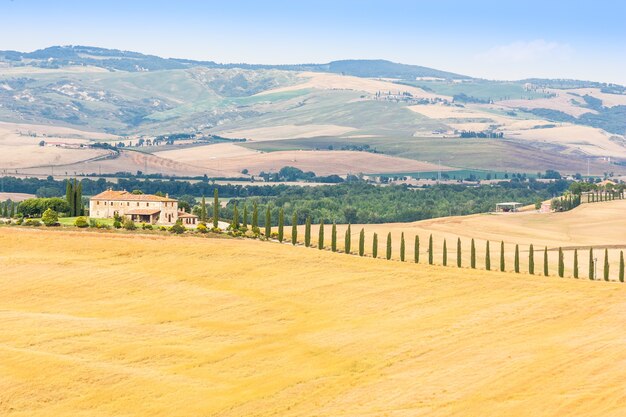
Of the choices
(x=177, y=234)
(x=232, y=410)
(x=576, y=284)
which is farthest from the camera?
(x=177, y=234)

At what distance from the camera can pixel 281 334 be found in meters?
89.3

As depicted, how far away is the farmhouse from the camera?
145 m

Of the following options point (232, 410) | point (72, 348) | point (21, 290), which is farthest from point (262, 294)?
point (232, 410)

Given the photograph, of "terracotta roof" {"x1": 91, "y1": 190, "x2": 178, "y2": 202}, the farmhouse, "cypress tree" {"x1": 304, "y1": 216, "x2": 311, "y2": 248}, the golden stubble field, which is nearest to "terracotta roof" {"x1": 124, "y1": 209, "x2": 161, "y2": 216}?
the farmhouse

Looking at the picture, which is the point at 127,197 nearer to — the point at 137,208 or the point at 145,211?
the point at 137,208

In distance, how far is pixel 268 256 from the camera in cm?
11875

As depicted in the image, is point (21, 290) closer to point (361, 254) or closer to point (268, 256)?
point (268, 256)

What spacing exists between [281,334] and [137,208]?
60.8 meters

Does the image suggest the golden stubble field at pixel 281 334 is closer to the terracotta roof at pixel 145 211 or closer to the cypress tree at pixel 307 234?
the cypress tree at pixel 307 234

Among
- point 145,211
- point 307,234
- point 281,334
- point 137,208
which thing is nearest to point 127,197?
point 137,208

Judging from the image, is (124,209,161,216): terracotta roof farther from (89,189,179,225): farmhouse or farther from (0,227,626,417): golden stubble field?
(0,227,626,417): golden stubble field

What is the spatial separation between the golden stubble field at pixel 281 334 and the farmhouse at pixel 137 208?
65.0ft

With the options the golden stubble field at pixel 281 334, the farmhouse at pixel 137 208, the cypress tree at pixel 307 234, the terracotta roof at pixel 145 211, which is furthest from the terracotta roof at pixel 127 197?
the golden stubble field at pixel 281 334

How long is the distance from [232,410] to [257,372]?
9.02 m
